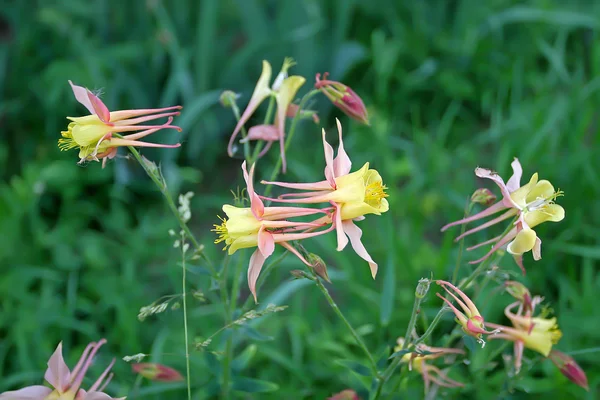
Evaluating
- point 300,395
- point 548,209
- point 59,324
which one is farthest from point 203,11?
point 548,209

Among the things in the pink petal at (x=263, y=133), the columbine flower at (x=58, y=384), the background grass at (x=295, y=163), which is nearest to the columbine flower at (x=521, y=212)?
the pink petal at (x=263, y=133)

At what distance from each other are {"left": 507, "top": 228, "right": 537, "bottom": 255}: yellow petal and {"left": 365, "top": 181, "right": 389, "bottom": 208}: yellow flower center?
21cm

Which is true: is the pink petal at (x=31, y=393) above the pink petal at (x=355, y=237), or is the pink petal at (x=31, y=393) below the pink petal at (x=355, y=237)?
below

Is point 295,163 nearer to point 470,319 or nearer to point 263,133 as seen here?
point 263,133

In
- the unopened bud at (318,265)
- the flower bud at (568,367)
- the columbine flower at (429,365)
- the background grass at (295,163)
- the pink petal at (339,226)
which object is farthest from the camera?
the background grass at (295,163)

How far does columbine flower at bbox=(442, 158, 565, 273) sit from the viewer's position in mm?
979

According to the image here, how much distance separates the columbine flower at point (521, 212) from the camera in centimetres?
98

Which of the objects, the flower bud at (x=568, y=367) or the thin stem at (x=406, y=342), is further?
the flower bud at (x=568, y=367)

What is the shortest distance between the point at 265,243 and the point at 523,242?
1.28 ft

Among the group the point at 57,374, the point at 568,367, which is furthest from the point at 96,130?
the point at 568,367

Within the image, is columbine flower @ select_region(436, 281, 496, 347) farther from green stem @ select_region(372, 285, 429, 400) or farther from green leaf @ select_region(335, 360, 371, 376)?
green leaf @ select_region(335, 360, 371, 376)

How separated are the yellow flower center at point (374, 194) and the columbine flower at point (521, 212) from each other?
0.11 m

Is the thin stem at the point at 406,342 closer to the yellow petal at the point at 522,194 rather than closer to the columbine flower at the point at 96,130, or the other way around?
the yellow petal at the point at 522,194

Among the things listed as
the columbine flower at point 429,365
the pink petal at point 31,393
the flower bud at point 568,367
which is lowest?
the flower bud at point 568,367
